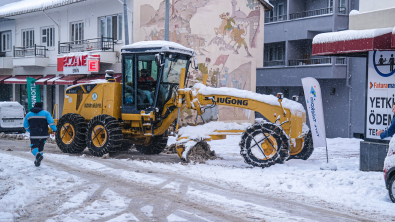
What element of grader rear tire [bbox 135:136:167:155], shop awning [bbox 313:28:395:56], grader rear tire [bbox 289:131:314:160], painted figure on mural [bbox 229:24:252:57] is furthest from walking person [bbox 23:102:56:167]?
painted figure on mural [bbox 229:24:252:57]

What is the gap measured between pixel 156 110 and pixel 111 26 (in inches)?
460

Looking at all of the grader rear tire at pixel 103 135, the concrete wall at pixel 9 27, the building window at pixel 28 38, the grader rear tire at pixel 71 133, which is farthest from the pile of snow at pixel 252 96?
the concrete wall at pixel 9 27

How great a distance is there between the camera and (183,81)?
12.0 metres

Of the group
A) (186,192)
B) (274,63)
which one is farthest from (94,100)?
(274,63)

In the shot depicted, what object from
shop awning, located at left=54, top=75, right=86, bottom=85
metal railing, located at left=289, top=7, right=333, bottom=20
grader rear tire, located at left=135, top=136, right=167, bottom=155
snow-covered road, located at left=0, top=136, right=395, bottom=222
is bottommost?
snow-covered road, located at left=0, top=136, right=395, bottom=222

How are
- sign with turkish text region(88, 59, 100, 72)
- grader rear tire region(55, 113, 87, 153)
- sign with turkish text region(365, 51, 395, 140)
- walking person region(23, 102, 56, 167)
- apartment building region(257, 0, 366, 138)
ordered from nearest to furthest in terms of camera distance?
sign with turkish text region(365, 51, 395, 140), walking person region(23, 102, 56, 167), grader rear tire region(55, 113, 87, 153), sign with turkish text region(88, 59, 100, 72), apartment building region(257, 0, 366, 138)

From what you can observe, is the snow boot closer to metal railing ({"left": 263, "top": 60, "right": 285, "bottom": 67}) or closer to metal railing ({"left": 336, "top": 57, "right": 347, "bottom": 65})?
metal railing ({"left": 336, "top": 57, "right": 347, "bottom": 65})

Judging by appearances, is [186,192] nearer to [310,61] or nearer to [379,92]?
[379,92]

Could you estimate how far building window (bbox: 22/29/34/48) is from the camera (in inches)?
1142

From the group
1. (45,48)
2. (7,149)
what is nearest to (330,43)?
(7,149)

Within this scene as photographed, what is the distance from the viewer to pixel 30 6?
86.7 ft

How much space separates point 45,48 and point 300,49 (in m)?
16.7

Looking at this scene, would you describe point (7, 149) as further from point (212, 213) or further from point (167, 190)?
point (212, 213)

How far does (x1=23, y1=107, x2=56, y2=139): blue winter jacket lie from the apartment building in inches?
707
